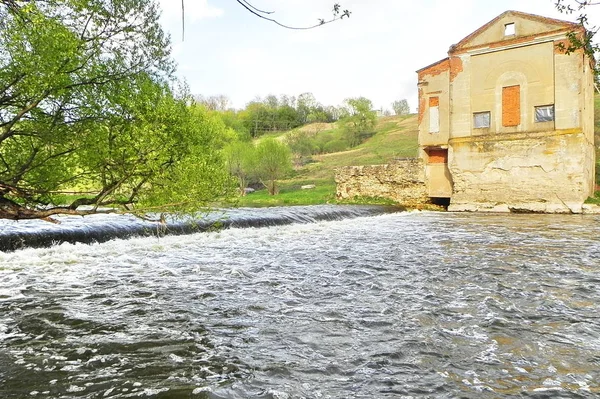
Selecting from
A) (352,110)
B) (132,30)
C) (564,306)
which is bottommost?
(564,306)

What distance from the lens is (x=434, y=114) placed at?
25.6 m

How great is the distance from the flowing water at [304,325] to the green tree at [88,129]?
161 cm

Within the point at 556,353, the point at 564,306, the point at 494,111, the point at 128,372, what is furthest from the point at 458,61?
the point at 128,372

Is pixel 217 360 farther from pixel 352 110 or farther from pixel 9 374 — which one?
pixel 352 110

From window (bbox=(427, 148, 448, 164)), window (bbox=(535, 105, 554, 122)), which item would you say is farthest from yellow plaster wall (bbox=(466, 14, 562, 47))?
window (bbox=(427, 148, 448, 164))

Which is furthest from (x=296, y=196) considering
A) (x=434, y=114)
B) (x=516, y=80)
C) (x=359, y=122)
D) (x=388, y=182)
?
(x=359, y=122)

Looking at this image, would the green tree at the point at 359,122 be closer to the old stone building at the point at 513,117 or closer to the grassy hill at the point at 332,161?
the grassy hill at the point at 332,161

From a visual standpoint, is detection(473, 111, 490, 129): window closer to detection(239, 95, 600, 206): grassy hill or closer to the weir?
detection(239, 95, 600, 206): grassy hill

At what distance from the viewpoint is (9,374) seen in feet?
11.9

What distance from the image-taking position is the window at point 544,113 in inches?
874

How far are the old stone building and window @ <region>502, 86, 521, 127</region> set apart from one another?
50 mm

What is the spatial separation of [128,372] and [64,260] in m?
7.09

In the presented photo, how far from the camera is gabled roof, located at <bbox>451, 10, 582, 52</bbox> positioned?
2150cm

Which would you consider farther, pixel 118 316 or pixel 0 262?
pixel 0 262
